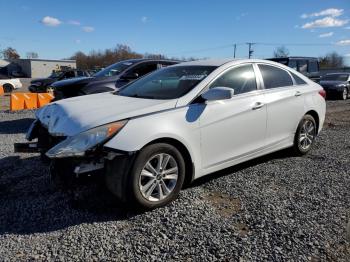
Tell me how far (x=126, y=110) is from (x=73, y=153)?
78cm

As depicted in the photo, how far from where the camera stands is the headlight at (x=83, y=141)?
3494mm

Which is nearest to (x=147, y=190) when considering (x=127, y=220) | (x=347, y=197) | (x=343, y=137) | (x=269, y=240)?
(x=127, y=220)

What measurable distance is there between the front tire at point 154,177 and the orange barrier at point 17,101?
11105mm

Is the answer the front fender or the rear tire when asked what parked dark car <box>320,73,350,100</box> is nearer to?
the rear tire

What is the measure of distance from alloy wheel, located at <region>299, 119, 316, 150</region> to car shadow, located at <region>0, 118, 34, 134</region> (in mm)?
6284

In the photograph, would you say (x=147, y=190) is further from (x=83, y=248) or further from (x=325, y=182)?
(x=325, y=182)

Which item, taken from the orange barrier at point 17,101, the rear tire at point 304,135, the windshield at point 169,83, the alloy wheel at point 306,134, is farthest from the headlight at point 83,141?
the orange barrier at point 17,101

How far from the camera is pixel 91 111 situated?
161 inches

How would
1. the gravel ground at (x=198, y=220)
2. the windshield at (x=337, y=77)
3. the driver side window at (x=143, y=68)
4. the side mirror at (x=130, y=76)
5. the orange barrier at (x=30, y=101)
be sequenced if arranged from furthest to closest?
the windshield at (x=337, y=77) → the orange barrier at (x=30, y=101) → the driver side window at (x=143, y=68) → the side mirror at (x=130, y=76) → the gravel ground at (x=198, y=220)

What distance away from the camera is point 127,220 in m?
→ 3.68

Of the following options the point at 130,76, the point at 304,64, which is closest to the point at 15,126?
the point at 130,76

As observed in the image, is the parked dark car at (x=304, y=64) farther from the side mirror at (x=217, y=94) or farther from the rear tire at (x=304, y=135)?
the side mirror at (x=217, y=94)

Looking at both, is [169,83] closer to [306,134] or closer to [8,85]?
[306,134]

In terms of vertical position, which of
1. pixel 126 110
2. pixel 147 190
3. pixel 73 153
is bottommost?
pixel 147 190
